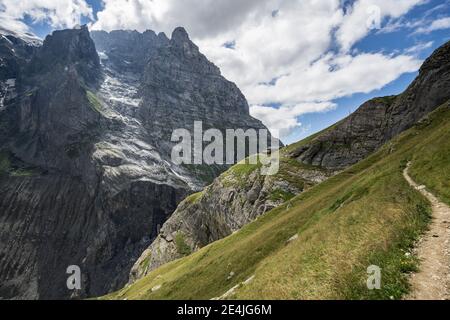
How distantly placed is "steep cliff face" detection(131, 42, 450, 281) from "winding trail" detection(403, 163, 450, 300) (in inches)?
2365

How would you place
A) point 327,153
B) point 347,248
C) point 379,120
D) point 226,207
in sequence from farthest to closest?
1. point 226,207
2. point 327,153
3. point 379,120
4. point 347,248

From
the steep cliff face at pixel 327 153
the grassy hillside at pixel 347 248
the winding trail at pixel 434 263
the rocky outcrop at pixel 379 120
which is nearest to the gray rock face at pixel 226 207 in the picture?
the steep cliff face at pixel 327 153

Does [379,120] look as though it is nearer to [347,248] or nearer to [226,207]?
[226,207]

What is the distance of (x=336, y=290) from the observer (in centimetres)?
1792

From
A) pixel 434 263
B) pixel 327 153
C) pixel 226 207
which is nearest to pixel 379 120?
pixel 327 153

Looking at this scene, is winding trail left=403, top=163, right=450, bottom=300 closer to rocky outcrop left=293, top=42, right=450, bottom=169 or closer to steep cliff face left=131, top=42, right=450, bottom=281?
steep cliff face left=131, top=42, right=450, bottom=281

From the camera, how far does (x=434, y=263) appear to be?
1736 centimetres

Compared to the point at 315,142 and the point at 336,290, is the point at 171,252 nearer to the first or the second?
the point at 315,142

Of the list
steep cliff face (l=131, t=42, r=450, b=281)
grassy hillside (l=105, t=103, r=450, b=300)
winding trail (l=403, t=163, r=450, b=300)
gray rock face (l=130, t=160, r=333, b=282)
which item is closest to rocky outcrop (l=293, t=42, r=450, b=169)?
steep cliff face (l=131, t=42, r=450, b=281)

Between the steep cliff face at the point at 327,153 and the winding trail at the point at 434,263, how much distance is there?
197 feet

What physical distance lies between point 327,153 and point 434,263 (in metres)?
78.6

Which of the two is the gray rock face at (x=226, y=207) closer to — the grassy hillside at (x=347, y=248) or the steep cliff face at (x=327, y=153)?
the steep cliff face at (x=327, y=153)
